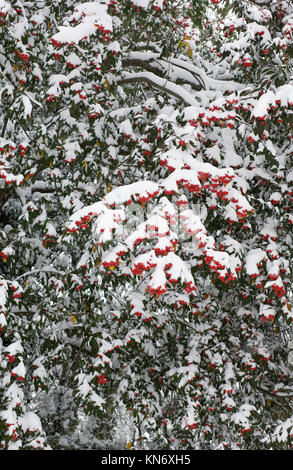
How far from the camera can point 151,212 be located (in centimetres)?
396

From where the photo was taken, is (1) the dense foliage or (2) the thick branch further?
(2) the thick branch

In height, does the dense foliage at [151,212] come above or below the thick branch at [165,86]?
below

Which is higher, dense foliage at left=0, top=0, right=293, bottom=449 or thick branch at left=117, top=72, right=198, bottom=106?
thick branch at left=117, top=72, right=198, bottom=106

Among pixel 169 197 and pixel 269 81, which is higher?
pixel 269 81

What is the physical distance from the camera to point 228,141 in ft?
17.1

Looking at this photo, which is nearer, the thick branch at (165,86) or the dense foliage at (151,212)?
the dense foliage at (151,212)

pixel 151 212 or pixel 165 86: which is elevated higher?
pixel 165 86

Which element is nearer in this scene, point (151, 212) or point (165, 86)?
point (151, 212)

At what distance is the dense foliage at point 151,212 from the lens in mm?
4172

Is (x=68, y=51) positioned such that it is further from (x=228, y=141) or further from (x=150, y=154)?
(x=228, y=141)

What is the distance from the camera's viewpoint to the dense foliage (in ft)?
13.7

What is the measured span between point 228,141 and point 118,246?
76.1 inches

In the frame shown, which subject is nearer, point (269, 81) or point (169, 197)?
point (169, 197)
